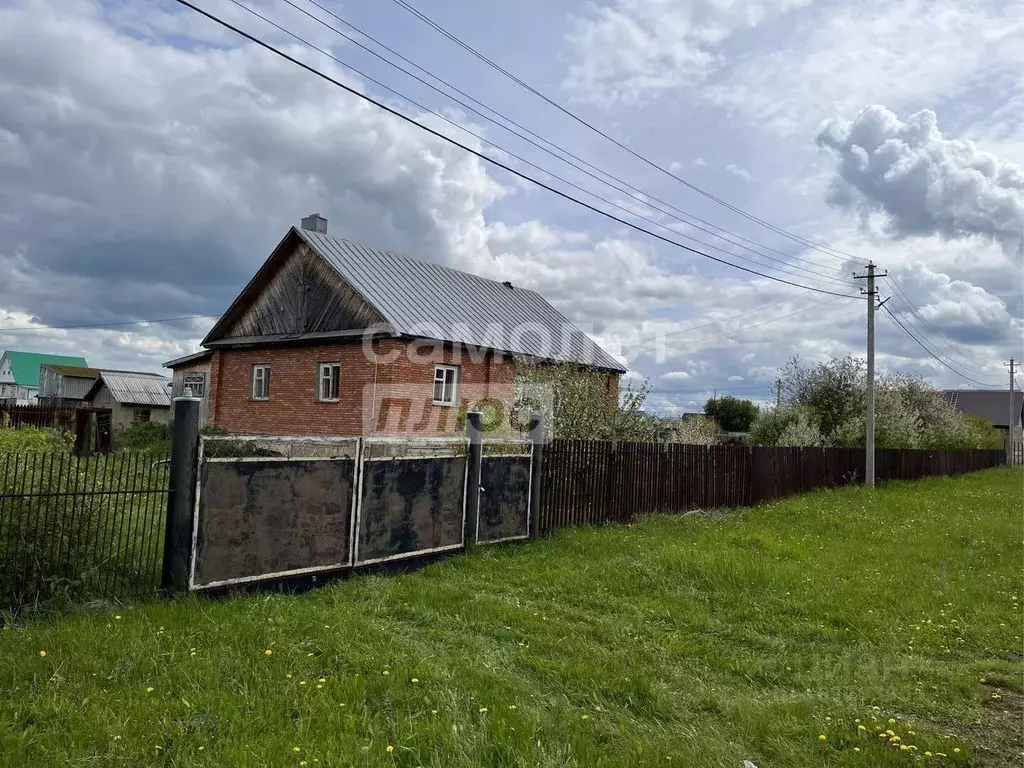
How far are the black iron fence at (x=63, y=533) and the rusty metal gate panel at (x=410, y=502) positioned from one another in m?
2.21

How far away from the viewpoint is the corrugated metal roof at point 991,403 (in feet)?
228

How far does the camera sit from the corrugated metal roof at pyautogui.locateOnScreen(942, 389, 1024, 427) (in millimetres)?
69500

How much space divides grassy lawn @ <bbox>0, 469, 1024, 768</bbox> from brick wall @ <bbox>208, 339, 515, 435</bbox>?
969cm

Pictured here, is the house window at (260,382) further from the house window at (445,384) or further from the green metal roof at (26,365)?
the green metal roof at (26,365)

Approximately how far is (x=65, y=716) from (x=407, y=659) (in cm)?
208

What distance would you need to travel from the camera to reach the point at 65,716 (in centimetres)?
392

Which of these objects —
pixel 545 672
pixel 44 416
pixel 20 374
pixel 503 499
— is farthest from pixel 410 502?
pixel 20 374

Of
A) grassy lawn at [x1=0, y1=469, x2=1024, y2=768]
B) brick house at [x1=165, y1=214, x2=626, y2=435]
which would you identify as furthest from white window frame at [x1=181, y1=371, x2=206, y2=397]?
grassy lawn at [x1=0, y1=469, x2=1024, y2=768]

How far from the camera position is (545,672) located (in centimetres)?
504

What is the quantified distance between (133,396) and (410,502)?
27.9 m

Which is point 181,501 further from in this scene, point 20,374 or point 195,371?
point 20,374

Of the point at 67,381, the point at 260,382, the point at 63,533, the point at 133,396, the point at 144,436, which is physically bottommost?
the point at 63,533

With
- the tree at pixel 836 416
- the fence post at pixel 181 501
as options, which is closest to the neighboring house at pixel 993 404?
the tree at pixel 836 416

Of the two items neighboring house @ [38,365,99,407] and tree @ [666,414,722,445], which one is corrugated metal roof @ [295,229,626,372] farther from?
neighboring house @ [38,365,99,407]
